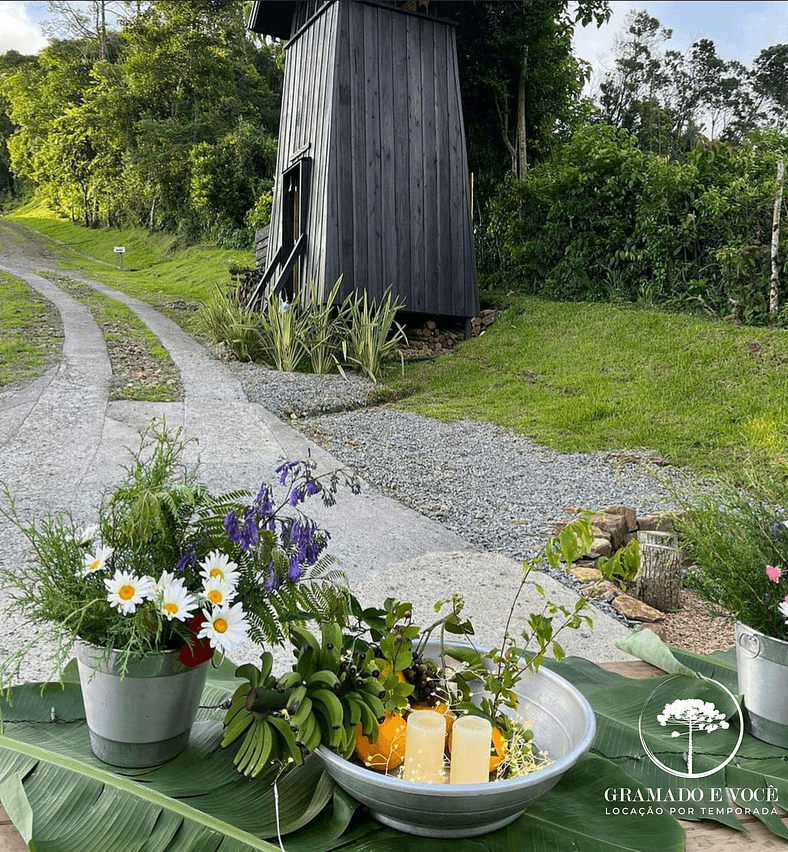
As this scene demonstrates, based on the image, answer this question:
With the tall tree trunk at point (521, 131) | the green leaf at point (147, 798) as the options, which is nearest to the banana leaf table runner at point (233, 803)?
the green leaf at point (147, 798)

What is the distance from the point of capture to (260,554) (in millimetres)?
1287

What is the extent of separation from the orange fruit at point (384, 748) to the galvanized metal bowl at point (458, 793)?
1.4 inches

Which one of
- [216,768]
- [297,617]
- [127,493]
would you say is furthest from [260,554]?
[216,768]

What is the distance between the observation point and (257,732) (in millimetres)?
1188

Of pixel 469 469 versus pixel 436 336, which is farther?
pixel 436 336

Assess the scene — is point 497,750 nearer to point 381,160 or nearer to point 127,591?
point 127,591

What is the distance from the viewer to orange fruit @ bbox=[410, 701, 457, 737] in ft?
4.07

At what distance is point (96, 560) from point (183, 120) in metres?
22.4

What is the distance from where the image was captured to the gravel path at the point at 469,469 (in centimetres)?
457

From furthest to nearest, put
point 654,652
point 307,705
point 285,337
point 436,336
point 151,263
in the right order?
point 151,263
point 436,336
point 285,337
point 654,652
point 307,705

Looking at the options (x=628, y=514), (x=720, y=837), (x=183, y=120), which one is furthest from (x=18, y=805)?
(x=183, y=120)

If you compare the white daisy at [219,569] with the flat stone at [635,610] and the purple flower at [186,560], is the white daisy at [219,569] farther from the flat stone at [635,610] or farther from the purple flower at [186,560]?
the flat stone at [635,610]

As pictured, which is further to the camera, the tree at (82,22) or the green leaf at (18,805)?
the tree at (82,22)

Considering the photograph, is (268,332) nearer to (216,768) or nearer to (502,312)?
(502,312)
